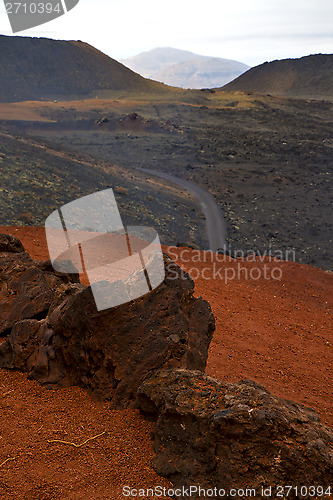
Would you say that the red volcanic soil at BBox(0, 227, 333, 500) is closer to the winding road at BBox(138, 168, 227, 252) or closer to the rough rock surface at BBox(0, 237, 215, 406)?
the rough rock surface at BBox(0, 237, 215, 406)

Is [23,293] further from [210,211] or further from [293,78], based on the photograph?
[293,78]

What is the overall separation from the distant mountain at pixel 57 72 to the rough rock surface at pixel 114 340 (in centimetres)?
8108

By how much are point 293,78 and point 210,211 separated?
262ft

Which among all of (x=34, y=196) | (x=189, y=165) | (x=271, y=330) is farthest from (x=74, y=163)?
(x=271, y=330)

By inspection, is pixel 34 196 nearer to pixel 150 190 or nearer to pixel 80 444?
pixel 150 190

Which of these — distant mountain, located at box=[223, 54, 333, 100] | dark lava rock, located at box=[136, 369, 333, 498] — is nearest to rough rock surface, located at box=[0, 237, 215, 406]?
dark lava rock, located at box=[136, 369, 333, 498]

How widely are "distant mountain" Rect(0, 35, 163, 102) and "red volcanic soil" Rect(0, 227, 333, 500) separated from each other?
247ft

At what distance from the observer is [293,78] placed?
97750mm

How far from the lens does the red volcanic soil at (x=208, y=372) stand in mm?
3742

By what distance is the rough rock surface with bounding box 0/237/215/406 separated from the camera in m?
4.79

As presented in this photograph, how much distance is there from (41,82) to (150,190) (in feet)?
218

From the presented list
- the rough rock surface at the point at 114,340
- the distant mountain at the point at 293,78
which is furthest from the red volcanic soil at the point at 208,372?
the distant mountain at the point at 293,78

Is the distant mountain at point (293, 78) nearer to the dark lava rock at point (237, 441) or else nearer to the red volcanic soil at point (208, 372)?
the red volcanic soil at point (208, 372)

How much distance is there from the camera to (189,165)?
42.5m
